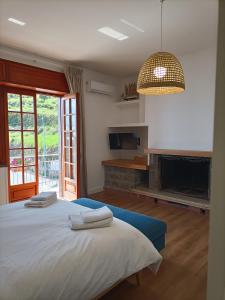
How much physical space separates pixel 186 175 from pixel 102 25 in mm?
2951

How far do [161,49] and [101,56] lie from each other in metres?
1.06

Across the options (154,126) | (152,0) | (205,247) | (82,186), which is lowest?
(205,247)

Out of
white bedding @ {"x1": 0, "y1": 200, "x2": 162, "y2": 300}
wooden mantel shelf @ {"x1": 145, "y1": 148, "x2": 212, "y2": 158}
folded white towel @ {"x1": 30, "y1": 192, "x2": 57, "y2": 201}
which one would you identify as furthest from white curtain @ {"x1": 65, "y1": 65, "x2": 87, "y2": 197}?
white bedding @ {"x1": 0, "y1": 200, "x2": 162, "y2": 300}

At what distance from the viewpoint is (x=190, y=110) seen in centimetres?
390

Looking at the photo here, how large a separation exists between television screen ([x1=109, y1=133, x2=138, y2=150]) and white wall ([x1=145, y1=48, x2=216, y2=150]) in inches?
29.6

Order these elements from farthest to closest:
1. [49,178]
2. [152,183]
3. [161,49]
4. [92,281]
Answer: [49,178] < [152,183] < [161,49] < [92,281]

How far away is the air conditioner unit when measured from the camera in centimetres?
465

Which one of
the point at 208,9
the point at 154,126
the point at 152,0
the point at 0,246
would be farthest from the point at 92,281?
the point at 154,126

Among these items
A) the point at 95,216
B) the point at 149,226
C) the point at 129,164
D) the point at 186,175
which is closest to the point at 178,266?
the point at 149,226

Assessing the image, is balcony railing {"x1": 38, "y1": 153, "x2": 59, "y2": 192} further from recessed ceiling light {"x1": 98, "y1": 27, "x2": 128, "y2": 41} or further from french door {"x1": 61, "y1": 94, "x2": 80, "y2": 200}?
recessed ceiling light {"x1": 98, "y1": 27, "x2": 128, "y2": 41}

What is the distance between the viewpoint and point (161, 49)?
3545 millimetres

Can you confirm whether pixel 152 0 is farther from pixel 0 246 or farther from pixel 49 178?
pixel 49 178

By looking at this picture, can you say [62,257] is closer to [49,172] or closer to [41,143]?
[41,143]

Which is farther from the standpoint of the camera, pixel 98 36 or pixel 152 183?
pixel 152 183
